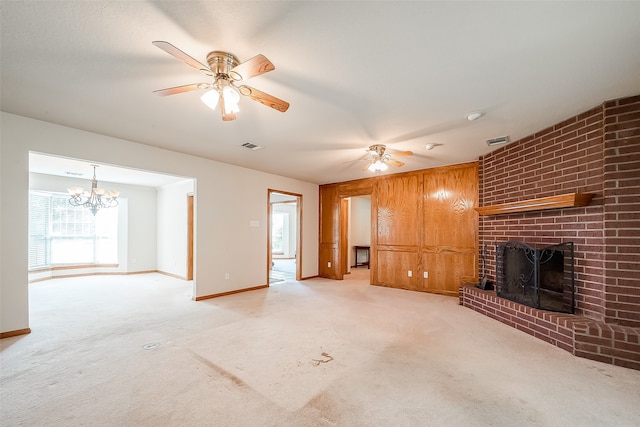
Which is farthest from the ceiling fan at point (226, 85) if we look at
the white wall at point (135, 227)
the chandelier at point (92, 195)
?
the white wall at point (135, 227)

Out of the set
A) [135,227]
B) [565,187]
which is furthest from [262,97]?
[135,227]

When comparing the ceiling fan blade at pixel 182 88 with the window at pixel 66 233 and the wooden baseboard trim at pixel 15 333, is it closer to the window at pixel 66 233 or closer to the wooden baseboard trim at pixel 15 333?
the wooden baseboard trim at pixel 15 333

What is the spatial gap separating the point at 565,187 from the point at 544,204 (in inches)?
11.3

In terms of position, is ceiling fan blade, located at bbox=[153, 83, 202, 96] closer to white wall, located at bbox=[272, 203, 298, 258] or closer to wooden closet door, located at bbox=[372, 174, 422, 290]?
wooden closet door, located at bbox=[372, 174, 422, 290]

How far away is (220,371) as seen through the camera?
7.54 feet

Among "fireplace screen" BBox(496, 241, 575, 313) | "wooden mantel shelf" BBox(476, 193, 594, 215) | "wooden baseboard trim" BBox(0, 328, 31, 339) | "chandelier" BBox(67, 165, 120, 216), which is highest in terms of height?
"chandelier" BBox(67, 165, 120, 216)

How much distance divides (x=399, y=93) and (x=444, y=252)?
3.64 metres

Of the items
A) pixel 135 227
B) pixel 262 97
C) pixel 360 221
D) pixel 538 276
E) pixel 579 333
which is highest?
pixel 262 97

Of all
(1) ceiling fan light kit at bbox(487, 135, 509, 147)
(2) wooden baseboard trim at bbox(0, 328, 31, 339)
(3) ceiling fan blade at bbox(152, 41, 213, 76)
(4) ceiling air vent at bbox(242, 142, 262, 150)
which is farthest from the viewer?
(4) ceiling air vent at bbox(242, 142, 262, 150)

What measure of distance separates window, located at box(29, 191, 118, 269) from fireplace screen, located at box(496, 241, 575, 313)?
890 cm

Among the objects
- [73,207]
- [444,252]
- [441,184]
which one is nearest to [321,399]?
[444,252]

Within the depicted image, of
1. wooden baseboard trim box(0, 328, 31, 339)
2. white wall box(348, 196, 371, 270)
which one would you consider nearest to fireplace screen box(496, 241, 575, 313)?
white wall box(348, 196, 371, 270)

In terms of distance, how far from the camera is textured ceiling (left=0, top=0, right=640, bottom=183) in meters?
1.54

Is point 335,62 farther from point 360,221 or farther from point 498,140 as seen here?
point 360,221
